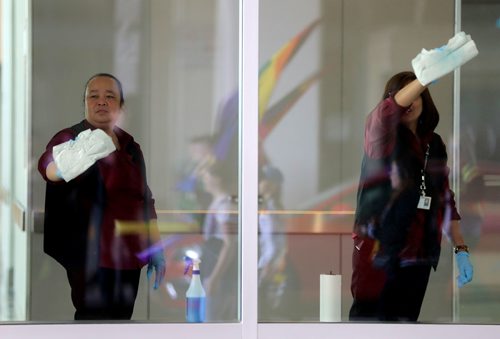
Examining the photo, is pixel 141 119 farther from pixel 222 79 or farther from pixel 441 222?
pixel 441 222

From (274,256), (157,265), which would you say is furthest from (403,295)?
(157,265)

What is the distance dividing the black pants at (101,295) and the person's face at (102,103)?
0.77 meters

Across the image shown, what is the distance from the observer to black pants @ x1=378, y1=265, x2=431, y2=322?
17.8 ft

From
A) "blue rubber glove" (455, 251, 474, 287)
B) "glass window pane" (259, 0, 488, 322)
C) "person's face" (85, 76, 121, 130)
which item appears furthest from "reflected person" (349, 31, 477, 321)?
"person's face" (85, 76, 121, 130)

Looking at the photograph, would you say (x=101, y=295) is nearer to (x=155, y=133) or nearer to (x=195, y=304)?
(x=195, y=304)

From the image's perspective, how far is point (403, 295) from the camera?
5.51 metres

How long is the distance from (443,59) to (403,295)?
123 cm

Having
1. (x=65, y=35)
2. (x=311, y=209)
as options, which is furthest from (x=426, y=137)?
(x=65, y=35)

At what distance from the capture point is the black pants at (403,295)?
5.43 m

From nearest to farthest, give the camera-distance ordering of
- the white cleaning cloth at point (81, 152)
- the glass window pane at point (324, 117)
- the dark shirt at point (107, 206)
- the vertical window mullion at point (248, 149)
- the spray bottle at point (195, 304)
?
1. the vertical window mullion at point (248, 149)
2. the spray bottle at point (195, 304)
3. the white cleaning cloth at point (81, 152)
4. the dark shirt at point (107, 206)
5. the glass window pane at point (324, 117)

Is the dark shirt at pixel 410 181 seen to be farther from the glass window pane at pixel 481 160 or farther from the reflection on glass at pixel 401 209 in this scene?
the glass window pane at pixel 481 160

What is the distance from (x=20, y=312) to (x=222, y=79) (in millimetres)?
1675

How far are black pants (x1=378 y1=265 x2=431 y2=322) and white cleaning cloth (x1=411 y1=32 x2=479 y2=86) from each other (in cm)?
101

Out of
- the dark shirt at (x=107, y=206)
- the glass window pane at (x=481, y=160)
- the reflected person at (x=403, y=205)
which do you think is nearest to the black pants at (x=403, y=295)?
the reflected person at (x=403, y=205)
